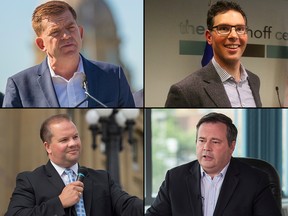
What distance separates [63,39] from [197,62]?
35.7 inches

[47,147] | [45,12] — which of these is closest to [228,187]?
[47,147]

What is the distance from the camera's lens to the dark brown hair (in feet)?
10.3

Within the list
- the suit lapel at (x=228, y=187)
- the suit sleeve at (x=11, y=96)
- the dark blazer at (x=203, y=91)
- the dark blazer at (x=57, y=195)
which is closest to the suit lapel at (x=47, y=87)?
the suit sleeve at (x=11, y=96)

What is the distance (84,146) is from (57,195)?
1.14 feet

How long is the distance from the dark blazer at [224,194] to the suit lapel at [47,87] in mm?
892

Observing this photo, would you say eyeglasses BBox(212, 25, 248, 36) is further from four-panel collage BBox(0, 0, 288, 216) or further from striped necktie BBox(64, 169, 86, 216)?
striped necktie BBox(64, 169, 86, 216)

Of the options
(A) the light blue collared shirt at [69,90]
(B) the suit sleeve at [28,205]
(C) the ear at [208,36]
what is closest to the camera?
(B) the suit sleeve at [28,205]

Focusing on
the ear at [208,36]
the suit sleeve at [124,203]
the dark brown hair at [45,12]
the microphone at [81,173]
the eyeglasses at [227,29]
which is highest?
the dark brown hair at [45,12]

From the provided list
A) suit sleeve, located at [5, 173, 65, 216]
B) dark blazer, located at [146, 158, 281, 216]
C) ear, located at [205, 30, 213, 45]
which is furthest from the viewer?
ear, located at [205, 30, 213, 45]

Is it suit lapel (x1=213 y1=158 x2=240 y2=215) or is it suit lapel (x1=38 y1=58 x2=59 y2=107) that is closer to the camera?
suit lapel (x1=38 y1=58 x2=59 y2=107)

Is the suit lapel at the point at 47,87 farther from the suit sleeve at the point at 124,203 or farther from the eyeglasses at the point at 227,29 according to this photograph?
the eyeglasses at the point at 227,29

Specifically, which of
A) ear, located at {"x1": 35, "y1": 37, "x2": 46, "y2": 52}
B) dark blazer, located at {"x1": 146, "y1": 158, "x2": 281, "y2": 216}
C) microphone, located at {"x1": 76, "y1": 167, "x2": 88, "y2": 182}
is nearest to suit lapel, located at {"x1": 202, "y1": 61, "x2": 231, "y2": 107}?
dark blazer, located at {"x1": 146, "y1": 158, "x2": 281, "y2": 216}

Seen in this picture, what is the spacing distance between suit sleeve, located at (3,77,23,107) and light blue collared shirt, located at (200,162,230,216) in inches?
50.5

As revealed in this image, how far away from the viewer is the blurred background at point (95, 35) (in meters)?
3.10
